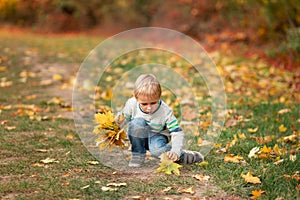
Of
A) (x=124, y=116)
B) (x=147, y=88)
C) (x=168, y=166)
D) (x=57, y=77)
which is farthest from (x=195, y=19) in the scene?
(x=168, y=166)

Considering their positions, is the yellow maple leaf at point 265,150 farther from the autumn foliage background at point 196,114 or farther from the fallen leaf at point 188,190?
the fallen leaf at point 188,190

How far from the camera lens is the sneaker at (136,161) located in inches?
154

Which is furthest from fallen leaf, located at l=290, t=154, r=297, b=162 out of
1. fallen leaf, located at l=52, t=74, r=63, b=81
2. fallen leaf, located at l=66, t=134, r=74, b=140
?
fallen leaf, located at l=52, t=74, r=63, b=81

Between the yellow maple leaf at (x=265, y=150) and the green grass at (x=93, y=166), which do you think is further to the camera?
the yellow maple leaf at (x=265, y=150)

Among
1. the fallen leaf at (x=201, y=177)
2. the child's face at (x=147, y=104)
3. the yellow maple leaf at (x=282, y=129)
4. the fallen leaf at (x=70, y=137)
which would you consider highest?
the child's face at (x=147, y=104)

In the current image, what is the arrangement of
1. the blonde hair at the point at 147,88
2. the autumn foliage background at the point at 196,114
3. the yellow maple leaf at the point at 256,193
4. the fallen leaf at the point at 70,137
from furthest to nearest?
the fallen leaf at the point at 70,137, the blonde hair at the point at 147,88, the autumn foliage background at the point at 196,114, the yellow maple leaf at the point at 256,193

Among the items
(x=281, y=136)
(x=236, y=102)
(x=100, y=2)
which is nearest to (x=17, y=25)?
(x=100, y=2)

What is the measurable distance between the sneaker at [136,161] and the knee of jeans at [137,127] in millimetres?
200

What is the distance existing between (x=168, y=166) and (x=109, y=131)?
54cm

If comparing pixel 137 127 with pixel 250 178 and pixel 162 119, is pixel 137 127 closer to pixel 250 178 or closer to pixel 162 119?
pixel 162 119

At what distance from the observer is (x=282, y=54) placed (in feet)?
30.5

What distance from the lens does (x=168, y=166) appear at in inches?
147

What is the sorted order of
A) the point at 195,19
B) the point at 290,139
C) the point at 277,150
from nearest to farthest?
the point at 277,150 < the point at 290,139 < the point at 195,19

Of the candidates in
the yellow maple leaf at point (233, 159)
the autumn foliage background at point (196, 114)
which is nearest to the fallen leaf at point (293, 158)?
the autumn foliage background at point (196, 114)
